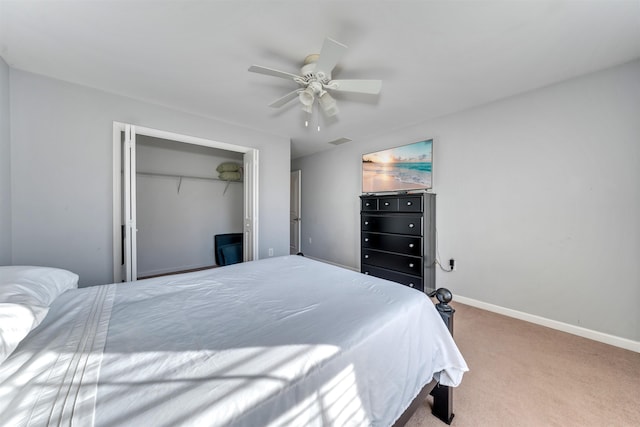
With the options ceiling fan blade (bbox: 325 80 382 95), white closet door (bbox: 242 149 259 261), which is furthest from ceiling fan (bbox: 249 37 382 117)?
white closet door (bbox: 242 149 259 261)

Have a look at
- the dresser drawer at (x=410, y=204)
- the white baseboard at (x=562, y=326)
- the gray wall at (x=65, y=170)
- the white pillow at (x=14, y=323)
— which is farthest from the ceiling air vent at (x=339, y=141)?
the white pillow at (x=14, y=323)

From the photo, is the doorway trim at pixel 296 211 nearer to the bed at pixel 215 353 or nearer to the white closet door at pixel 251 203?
the white closet door at pixel 251 203

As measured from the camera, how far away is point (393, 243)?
3254mm

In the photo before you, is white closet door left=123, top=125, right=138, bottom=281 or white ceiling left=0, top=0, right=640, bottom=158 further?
white closet door left=123, top=125, right=138, bottom=281

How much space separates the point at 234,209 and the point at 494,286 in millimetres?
4716

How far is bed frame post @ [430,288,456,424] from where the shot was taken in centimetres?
133

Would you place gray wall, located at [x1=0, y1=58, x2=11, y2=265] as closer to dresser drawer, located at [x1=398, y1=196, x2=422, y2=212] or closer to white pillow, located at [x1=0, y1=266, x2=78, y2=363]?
white pillow, located at [x1=0, y1=266, x2=78, y2=363]

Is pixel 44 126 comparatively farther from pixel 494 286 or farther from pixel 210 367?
pixel 494 286

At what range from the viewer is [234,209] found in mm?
5031

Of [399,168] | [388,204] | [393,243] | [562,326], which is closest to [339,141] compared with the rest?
[399,168]

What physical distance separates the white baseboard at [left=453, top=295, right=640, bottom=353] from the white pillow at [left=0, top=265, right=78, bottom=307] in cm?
380

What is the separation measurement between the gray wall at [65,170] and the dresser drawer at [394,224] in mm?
3205

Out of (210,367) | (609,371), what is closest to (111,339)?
(210,367)

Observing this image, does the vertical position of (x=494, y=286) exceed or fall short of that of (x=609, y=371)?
it exceeds it
